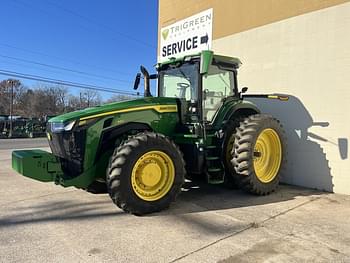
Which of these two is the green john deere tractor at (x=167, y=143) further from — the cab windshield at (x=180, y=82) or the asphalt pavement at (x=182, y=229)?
the asphalt pavement at (x=182, y=229)

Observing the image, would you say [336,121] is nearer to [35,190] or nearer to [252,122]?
[252,122]

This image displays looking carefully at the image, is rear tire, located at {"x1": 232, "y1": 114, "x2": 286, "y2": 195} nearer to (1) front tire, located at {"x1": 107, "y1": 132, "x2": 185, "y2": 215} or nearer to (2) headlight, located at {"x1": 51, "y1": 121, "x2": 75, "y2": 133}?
(1) front tire, located at {"x1": 107, "y1": 132, "x2": 185, "y2": 215}

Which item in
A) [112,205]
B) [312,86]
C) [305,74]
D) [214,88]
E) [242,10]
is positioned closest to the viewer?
[112,205]

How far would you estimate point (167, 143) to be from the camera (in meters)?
5.54

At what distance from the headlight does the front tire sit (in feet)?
2.67

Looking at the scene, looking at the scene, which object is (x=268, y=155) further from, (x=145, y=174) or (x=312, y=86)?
(x=145, y=174)

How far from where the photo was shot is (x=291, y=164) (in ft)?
26.2

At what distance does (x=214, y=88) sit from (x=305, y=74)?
85.4 inches

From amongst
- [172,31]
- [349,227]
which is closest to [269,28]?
[172,31]

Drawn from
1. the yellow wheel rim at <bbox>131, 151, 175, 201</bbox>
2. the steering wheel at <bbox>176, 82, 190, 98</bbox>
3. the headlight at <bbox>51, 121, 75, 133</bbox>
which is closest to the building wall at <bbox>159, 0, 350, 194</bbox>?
the steering wheel at <bbox>176, 82, 190, 98</bbox>

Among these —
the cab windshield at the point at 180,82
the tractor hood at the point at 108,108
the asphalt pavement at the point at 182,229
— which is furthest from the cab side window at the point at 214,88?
the asphalt pavement at the point at 182,229

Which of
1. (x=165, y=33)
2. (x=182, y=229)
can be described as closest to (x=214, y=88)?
(x=182, y=229)

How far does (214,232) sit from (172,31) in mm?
8434

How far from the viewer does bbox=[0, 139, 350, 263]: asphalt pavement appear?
13.0 feet
